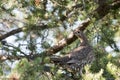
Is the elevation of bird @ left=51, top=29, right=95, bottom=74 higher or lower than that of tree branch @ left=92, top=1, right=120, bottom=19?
lower

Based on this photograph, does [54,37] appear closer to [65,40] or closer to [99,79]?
[65,40]

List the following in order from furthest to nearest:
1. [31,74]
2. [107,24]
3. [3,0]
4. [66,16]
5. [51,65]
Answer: [107,24]
[66,16]
[3,0]
[51,65]
[31,74]

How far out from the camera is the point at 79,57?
18.9 feet

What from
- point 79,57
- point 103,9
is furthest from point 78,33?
point 79,57

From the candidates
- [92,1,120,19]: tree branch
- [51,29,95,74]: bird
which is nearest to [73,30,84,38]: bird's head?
[51,29,95,74]: bird

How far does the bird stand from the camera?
5039 mm

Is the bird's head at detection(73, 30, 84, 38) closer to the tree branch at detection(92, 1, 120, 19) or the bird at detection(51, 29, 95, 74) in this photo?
the bird at detection(51, 29, 95, 74)

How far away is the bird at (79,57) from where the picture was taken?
504 centimetres

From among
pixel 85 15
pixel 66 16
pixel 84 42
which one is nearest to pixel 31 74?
pixel 85 15

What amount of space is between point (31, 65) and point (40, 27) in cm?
224

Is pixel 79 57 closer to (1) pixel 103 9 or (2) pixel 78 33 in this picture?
(2) pixel 78 33

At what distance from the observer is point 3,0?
550cm

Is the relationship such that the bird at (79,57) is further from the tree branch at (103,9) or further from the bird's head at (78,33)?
the tree branch at (103,9)

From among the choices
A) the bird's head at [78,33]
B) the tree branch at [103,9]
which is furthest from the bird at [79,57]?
the tree branch at [103,9]
